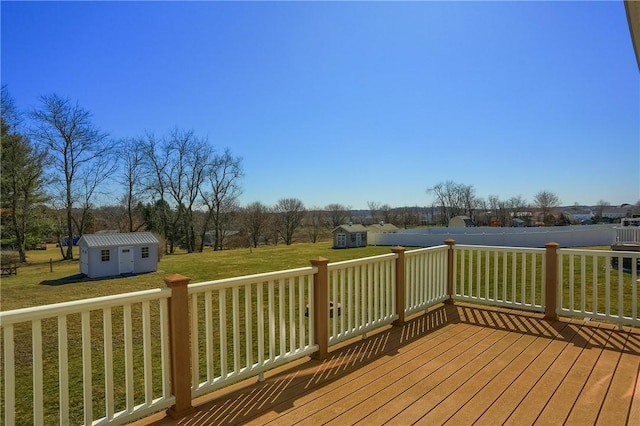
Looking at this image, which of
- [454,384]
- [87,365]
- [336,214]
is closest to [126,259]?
[87,365]

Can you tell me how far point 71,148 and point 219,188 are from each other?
1068 cm

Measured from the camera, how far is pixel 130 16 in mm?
6195

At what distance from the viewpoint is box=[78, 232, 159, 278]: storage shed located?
1361cm

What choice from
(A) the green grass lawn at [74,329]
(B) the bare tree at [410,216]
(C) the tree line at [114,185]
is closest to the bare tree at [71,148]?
(C) the tree line at [114,185]

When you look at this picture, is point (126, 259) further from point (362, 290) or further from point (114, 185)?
point (362, 290)

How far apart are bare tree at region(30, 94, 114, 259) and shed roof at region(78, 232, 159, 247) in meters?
9.18

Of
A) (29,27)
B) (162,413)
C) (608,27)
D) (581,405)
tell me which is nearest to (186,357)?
(162,413)

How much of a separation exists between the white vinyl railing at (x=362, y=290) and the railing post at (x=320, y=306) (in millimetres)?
103

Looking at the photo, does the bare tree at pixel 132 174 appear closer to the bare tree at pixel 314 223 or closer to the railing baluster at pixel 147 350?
the bare tree at pixel 314 223

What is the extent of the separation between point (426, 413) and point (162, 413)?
1.76m

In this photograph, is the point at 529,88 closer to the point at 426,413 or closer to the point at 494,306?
the point at 494,306

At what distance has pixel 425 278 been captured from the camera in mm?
4492

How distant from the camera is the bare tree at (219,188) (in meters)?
28.6

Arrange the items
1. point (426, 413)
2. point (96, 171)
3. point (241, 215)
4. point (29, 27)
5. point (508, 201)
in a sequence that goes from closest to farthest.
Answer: point (426, 413)
point (29, 27)
point (96, 171)
point (241, 215)
point (508, 201)
